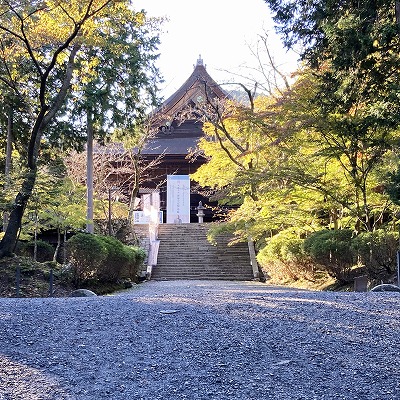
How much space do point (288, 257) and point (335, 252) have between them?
2355 mm

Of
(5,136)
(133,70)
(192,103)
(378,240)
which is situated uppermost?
(192,103)

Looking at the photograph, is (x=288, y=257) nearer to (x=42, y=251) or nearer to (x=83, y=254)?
(x=83, y=254)

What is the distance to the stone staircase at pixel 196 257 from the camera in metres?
17.3

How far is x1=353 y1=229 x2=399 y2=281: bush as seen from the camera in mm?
9914

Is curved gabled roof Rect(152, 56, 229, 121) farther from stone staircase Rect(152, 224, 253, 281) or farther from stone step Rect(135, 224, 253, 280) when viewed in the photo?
stone staircase Rect(152, 224, 253, 281)

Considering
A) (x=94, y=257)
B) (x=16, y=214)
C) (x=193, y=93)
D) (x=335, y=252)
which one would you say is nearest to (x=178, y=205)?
(x=193, y=93)

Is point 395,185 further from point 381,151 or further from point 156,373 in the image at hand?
point 156,373

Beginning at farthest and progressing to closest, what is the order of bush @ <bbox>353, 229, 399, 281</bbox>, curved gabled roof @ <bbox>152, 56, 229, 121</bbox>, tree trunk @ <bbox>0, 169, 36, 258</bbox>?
1. curved gabled roof @ <bbox>152, 56, 229, 121</bbox>
2. tree trunk @ <bbox>0, 169, 36, 258</bbox>
3. bush @ <bbox>353, 229, 399, 281</bbox>

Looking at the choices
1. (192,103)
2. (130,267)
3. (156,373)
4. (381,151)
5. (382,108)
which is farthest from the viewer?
(192,103)

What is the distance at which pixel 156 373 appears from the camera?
3.47 meters

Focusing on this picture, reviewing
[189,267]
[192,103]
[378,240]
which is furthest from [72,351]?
[192,103]

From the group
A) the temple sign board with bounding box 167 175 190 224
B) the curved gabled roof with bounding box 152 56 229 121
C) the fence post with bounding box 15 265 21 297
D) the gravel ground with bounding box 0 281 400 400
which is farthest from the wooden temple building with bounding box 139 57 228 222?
the gravel ground with bounding box 0 281 400 400

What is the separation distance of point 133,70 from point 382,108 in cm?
873

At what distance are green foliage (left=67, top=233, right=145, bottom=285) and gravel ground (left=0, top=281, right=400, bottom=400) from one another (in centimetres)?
557
